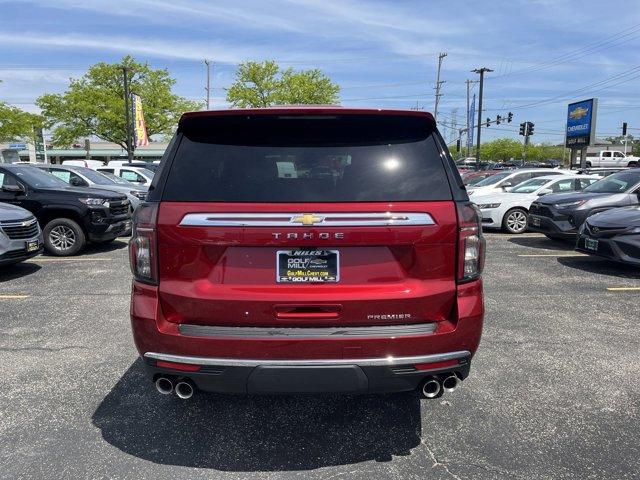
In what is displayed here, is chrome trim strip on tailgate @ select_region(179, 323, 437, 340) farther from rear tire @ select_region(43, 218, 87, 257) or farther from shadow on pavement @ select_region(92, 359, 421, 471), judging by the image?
rear tire @ select_region(43, 218, 87, 257)

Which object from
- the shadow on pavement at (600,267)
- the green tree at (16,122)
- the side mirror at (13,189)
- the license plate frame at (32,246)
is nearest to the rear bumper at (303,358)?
the license plate frame at (32,246)

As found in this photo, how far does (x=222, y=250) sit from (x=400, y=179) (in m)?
1.02

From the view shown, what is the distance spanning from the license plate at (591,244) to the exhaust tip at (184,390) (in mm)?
7044

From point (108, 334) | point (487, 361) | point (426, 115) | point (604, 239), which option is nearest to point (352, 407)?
point (487, 361)

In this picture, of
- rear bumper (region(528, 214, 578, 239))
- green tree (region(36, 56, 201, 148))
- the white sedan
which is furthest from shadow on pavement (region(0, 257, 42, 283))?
green tree (region(36, 56, 201, 148))

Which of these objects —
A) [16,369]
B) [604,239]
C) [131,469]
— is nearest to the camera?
[131,469]

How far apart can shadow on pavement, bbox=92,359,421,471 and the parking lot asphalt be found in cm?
1

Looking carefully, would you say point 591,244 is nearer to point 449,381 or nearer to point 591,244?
point 591,244

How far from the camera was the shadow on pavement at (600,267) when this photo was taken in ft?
25.5

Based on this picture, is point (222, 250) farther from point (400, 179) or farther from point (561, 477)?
point (561, 477)

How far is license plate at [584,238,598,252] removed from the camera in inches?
305

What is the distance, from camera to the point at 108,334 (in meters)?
→ 4.92

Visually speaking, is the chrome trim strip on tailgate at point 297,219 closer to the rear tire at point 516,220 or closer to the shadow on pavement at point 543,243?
the shadow on pavement at point 543,243

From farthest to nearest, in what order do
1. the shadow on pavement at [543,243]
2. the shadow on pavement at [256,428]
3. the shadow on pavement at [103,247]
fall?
1. the shadow on pavement at [543,243]
2. the shadow on pavement at [103,247]
3. the shadow on pavement at [256,428]
